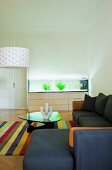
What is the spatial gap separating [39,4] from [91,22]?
228cm

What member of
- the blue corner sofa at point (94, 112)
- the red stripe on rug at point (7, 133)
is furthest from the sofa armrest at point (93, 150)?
the red stripe on rug at point (7, 133)

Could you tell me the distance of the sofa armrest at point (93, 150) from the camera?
1864mm

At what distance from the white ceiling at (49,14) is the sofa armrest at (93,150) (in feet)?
11.9

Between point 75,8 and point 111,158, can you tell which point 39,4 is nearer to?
point 75,8

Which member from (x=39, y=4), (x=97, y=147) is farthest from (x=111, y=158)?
(x=39, y=4)

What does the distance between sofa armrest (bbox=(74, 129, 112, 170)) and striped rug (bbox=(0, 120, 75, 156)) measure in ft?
4.42

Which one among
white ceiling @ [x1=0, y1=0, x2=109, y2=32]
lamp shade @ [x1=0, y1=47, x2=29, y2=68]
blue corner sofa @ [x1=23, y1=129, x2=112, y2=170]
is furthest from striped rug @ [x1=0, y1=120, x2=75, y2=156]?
white ceiling @ [x1=0, y1=0, x2=109, y2=32]

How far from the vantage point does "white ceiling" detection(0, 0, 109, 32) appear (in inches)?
178

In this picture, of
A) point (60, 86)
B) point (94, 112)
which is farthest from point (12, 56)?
point (60, 86)

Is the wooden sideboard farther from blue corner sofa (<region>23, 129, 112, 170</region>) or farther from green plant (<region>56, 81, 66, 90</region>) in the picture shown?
blue corner sofa (<region>23, 129, 112, 170</region>)

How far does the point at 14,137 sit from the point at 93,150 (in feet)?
7.33

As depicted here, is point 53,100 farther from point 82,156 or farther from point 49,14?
point 82,156

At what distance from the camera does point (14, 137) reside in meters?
3.68

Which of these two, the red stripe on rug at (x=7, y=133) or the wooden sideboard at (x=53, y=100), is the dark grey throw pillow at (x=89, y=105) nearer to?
the red stripe on rug at (x=7, y=133)
